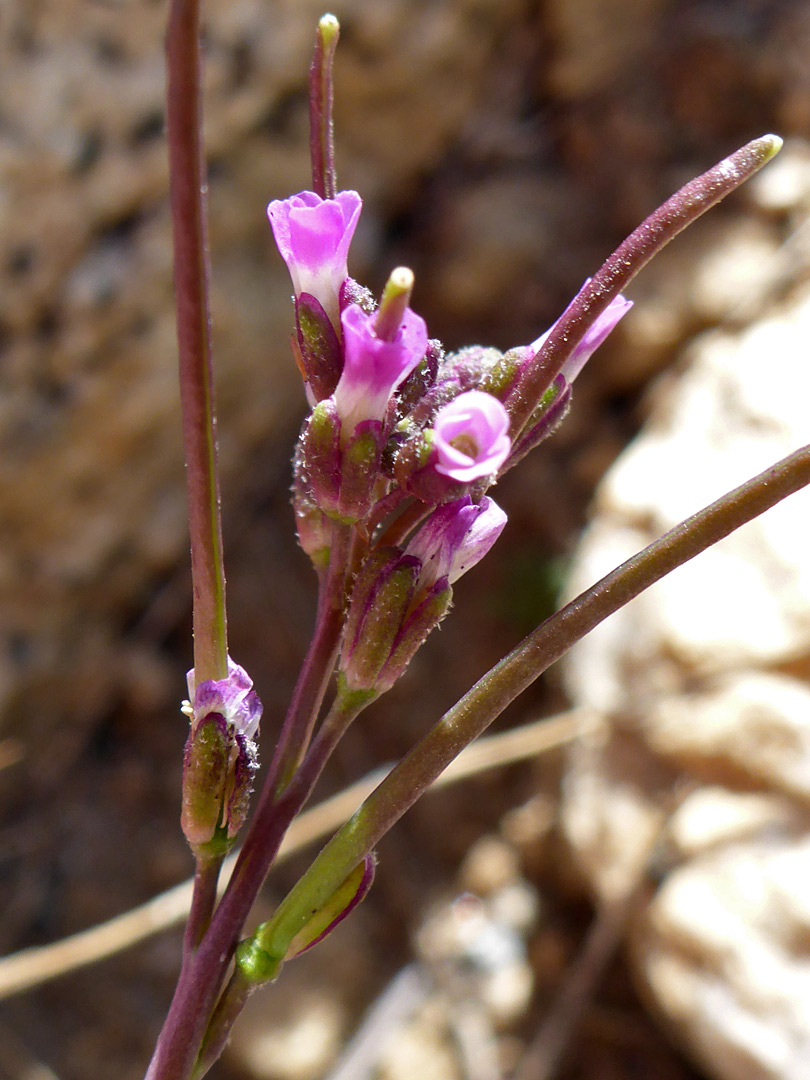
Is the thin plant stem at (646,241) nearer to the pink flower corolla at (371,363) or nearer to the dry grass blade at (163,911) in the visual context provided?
the pink flower corolla at (371,363)

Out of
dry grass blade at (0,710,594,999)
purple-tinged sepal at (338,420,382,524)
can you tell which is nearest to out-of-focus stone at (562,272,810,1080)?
dry grass blade at (0,710,594,999)

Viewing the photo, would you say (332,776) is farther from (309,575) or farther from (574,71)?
(574,71)

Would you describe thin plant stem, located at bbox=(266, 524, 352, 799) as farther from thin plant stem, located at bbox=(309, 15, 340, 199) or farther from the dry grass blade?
the dry grass blade

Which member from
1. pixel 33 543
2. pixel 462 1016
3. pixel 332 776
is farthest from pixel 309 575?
pixel 462 1016

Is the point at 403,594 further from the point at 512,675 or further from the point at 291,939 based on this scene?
the point at 291,939

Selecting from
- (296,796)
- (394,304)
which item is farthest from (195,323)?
(296,796)

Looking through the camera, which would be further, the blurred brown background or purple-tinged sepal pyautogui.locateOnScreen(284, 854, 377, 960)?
the blurred brown background
